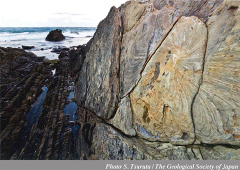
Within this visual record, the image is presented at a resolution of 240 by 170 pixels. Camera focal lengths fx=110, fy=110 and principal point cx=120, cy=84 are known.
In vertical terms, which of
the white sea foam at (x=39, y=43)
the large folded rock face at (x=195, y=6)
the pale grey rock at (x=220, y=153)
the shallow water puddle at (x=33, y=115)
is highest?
the white sea foam at (x=39, y=43)

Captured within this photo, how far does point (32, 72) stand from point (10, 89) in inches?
142

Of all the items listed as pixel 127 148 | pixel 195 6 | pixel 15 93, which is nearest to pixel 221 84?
pixel 195 6

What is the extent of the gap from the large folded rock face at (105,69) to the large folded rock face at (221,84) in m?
2.88

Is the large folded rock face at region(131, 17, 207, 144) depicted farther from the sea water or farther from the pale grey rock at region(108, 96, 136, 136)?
the sea water

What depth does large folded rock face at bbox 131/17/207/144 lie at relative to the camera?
9.95 feet

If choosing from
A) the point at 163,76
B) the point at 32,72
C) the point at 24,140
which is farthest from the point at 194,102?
the point at 32,72

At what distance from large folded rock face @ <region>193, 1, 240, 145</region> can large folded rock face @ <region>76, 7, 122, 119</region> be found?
288cm

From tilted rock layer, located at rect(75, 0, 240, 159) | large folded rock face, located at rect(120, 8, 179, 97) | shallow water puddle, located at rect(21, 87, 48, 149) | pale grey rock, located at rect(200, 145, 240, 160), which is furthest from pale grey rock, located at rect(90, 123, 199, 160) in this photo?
shallow water puddle, located at rect(21, 87, 48, 149)

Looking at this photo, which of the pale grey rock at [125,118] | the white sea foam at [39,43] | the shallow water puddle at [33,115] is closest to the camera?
the pale grey rock at [125,118]

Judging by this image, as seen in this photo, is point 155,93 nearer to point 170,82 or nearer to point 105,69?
point 170,82

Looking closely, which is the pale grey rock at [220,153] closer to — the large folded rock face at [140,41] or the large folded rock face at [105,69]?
the large folded rock face at [140,41]

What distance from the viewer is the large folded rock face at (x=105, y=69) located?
463 centimetres

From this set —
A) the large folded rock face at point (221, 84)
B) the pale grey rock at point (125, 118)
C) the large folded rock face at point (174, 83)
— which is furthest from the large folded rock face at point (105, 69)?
the large folded rock face at point (221, 84)

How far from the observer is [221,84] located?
2674 mm
